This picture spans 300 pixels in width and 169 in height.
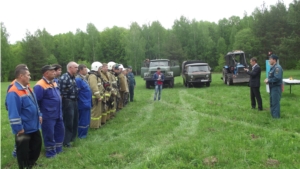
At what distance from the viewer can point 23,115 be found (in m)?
4.66

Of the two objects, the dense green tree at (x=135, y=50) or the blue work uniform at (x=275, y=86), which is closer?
the blue work uniform at (x=275, y=86)

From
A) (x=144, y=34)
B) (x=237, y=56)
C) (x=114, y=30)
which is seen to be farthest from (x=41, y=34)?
(x=237, y=56)

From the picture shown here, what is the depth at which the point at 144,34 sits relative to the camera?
202ft

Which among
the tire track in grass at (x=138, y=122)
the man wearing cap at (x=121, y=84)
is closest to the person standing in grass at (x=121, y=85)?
the man wearing cap at (x=121, y=84)

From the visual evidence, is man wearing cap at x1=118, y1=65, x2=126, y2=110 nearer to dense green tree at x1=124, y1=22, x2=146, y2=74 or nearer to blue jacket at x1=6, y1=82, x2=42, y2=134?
blue jacket at x1=6, y1=82, x2=42, y2=134

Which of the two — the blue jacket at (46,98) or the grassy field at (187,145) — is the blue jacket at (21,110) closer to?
the blue jacket at (46,98)

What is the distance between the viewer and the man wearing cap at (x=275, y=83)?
25.1ft

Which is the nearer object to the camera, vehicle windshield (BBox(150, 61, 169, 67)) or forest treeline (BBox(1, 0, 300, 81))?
vehicle windshield (BBox(150, 61, 169, 67))

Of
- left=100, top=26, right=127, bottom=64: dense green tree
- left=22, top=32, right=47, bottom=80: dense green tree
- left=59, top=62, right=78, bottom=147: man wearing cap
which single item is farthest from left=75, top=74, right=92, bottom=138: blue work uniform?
left=100, top=26, right=127, bottom=64: dense green tree

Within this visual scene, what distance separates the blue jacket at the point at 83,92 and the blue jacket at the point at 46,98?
4.61ft

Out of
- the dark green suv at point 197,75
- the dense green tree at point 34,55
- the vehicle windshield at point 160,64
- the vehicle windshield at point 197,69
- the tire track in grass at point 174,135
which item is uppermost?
the dense green tree at point 34,55

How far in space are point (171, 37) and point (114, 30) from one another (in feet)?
59.0

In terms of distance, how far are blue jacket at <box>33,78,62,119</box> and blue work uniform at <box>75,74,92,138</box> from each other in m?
1.43

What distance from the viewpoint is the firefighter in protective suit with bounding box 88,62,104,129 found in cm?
754
